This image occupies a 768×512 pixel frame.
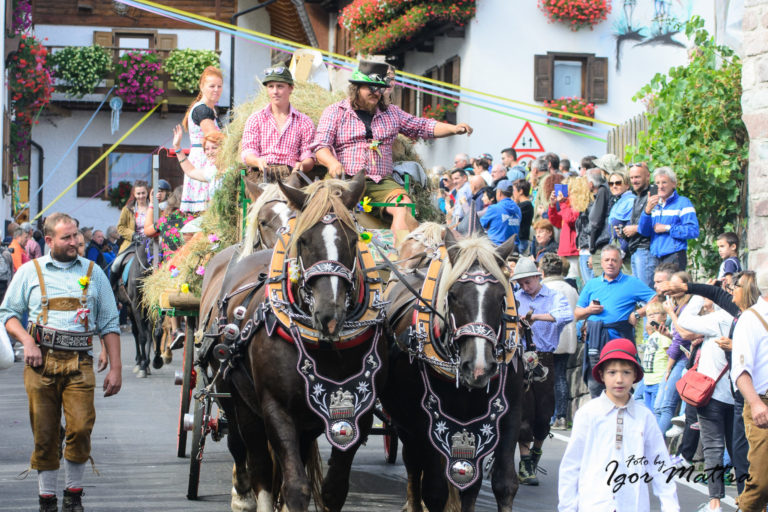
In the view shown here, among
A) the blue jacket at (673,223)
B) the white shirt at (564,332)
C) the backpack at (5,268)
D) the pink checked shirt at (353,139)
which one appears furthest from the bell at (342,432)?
the backpack at (5,268)

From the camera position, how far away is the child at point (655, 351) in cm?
1119

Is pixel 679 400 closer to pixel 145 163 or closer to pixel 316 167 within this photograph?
pixel 316 167

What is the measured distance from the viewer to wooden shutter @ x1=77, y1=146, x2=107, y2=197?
1622 inches

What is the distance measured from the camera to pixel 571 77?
26.1 metres

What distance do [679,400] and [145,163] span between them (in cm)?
3294

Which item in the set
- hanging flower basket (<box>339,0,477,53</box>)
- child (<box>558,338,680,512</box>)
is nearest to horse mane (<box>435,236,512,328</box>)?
child (<box>558,338,680,512</box>)

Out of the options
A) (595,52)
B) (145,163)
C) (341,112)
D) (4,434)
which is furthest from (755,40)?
(145,163)

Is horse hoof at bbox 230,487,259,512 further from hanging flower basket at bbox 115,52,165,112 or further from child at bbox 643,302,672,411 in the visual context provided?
hanging flower basket at bbox 115,52,165,112

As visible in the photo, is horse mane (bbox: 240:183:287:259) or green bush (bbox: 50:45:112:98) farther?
green bush (bbox: 50:45:112:98)

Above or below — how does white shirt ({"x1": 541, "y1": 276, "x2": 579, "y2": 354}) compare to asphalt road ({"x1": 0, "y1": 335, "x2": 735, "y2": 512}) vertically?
above

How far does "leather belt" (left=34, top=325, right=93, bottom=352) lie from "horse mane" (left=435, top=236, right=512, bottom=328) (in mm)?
2599

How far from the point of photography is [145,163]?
41.6 m

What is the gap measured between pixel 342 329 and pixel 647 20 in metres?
21.3

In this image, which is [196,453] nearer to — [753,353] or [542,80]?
[753,353]
